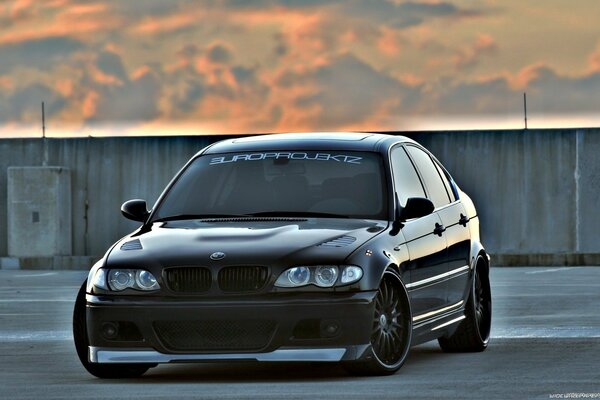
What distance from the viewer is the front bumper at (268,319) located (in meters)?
10.0

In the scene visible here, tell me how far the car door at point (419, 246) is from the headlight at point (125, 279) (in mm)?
1786

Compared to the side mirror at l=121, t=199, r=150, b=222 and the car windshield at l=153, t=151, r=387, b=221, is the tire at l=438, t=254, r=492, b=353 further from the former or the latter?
the side mirror at l=121, t=199, r=150, b=222

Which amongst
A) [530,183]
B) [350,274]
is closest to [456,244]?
[350,274]

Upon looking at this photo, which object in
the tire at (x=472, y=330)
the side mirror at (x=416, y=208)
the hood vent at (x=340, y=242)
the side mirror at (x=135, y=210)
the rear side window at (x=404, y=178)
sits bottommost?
the tire at (x=472, y=330)

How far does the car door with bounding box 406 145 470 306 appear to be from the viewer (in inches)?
479

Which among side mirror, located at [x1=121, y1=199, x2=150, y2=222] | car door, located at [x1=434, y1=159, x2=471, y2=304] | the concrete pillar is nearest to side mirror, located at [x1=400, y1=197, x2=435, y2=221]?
car door, located at [x1=434, y1=159, x2=471, y2=304]

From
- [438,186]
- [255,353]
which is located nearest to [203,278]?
[255,353]

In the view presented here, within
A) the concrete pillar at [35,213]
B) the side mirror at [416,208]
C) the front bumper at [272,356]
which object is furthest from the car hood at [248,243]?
the concrete pillar at [35,213]

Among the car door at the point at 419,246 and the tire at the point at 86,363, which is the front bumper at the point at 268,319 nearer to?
the tire at the point at 86,363

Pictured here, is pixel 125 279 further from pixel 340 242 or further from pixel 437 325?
pixel 437 325

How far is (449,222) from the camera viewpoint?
1241 centimetres

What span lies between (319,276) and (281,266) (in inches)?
9.6

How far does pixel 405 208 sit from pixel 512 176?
2573 centimetres

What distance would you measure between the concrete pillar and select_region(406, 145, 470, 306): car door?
→ 25236 millimetres
